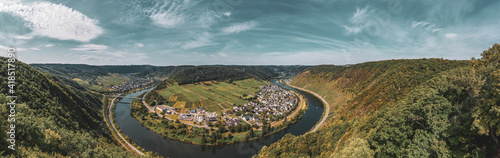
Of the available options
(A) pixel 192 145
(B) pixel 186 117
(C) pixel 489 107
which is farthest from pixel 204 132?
(C) pixel 489 107

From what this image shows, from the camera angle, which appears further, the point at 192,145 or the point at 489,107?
the point at 192,145

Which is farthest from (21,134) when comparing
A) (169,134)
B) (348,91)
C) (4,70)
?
(348,91)

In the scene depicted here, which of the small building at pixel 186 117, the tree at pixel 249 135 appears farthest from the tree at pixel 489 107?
the small building at pixel 186 117

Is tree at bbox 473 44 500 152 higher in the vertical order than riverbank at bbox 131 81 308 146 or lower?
higher

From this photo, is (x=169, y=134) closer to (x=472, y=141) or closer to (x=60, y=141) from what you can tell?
(x=60, y=141)

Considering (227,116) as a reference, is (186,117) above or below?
below

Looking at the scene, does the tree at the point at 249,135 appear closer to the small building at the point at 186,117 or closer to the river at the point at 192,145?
the river at the point at 192,145

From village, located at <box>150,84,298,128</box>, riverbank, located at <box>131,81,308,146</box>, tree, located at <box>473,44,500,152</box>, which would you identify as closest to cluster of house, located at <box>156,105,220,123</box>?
village, located at <box>150,84,298,128</box>

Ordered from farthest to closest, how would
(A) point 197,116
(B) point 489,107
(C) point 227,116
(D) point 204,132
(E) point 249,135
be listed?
1. (C) point 227,116
2. (A) point 197,116
3. (D) point 204,132
4. (E) point 249,135
5. (B) point 489,107

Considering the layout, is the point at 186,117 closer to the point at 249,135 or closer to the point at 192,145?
the point at 192,145

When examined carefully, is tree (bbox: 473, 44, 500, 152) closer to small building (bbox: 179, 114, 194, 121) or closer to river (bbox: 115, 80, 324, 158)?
river (bbox: 115, 80, 324, 158)

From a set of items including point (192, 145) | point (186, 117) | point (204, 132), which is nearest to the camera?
point (192, 145)
